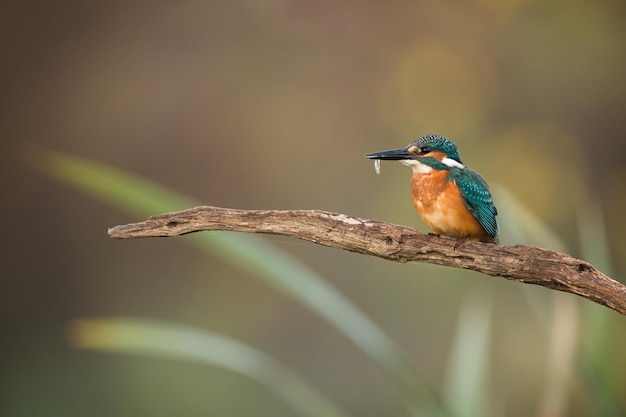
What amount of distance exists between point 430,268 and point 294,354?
0.72 meters

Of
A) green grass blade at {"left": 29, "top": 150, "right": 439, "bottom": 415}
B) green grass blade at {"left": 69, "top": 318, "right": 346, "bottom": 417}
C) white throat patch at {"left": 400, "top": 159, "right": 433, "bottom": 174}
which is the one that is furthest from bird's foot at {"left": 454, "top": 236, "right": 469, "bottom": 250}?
green grass blade at {"left": 69, "top": 318, "right": 346, "bottom": 417}

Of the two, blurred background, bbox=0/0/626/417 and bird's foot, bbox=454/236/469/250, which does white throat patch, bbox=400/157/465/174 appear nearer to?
bird's foot, bbox=454/236/469/250

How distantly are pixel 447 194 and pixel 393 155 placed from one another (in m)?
0.17

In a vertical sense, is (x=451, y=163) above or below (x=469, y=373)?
above

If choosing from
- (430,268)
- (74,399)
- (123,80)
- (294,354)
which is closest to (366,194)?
(430,268)

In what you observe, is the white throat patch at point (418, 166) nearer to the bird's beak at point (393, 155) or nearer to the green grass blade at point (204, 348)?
the bird's beak at point (393, 155)

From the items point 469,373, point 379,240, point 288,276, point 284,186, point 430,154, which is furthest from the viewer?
point 284,186

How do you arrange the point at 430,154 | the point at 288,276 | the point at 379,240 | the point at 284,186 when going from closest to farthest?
the point at 379,240, the point at 430,154, the point at 288,276, the point at 284,186

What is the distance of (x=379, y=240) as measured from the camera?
4.24 feet

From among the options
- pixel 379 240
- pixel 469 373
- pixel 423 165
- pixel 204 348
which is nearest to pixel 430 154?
pixel 423 165

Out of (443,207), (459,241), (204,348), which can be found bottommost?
(204,348)

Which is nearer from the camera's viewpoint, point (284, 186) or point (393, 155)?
point (393, 155)

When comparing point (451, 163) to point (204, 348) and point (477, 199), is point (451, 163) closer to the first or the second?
point (477, 199)

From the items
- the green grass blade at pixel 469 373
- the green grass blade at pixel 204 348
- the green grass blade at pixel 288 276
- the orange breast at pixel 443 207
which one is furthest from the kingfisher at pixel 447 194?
the green grass blade at pixel 204 348
